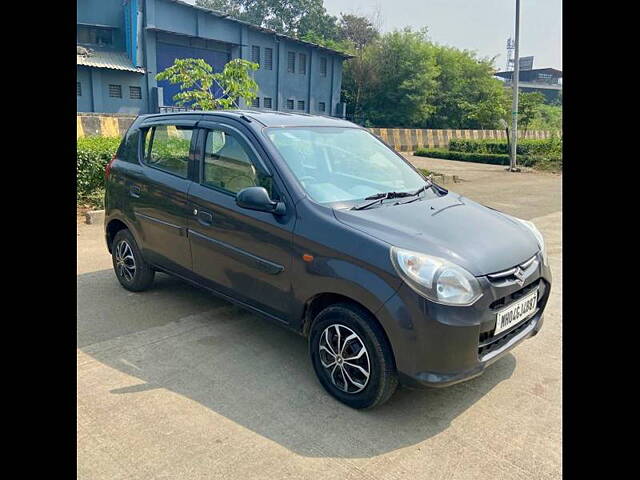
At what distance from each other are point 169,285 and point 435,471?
139 inches

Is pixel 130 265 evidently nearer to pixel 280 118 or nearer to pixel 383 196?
pixel 280 118

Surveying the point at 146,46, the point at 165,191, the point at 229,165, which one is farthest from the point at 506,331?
the point at 146,46

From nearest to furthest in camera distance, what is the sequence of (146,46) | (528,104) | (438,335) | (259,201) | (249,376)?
(438,335) → (259,201) → (249,376) → (146,46) → (528,104)

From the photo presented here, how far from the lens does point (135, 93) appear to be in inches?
1158

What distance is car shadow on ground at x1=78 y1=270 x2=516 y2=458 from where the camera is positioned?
2996mm

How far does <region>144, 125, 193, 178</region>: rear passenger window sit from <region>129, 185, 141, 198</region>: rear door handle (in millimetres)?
248

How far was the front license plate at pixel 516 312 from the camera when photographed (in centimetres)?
308

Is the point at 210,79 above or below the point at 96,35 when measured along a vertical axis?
below

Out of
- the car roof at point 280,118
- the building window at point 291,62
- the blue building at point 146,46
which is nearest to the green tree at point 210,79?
A: the car roof at point 280,118

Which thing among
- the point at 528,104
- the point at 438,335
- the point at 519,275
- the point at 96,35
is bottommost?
the point at 438,335

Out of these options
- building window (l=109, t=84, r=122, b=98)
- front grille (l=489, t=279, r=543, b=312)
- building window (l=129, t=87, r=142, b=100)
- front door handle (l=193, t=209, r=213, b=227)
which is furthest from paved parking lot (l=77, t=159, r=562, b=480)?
building window (l=129, t=87, r=142, b=100)

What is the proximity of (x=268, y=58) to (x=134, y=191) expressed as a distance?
3279 centimetres
